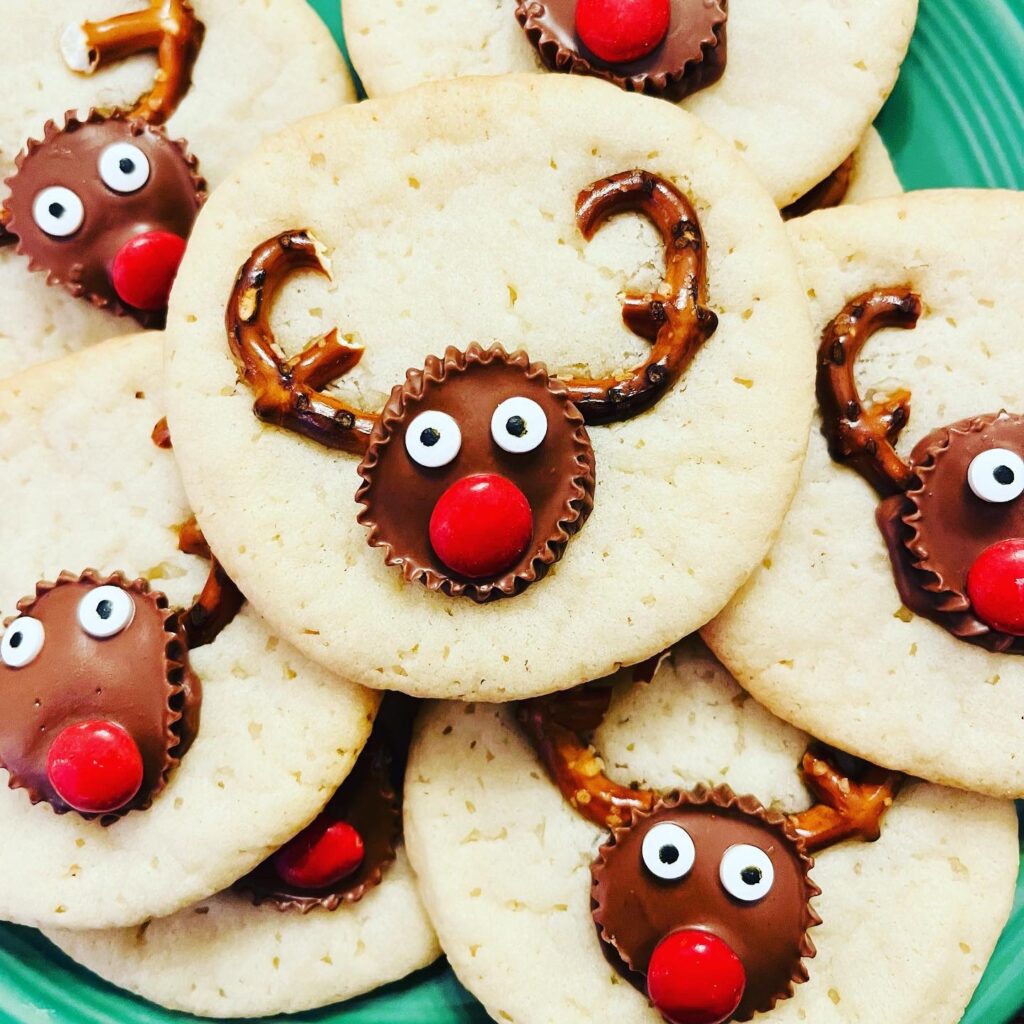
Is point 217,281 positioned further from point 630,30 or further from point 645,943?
point 645,943

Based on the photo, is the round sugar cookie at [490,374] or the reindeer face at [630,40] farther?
the reindeer face at [630,40]

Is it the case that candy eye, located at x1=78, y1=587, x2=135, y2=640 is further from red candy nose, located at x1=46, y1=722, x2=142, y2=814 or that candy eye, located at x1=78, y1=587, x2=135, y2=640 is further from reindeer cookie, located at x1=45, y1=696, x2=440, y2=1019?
reindeer cookie, located at x1=45, y1=696, x2=440, y2=1019

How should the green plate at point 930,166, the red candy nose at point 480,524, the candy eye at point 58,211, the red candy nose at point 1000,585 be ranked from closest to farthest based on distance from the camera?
the red candy nose at point 480,524 < the red candy nose at point 1000,585 < the candy eye at point 58,211 < the green plate at point 930,166

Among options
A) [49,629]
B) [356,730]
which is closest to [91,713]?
[49,629]

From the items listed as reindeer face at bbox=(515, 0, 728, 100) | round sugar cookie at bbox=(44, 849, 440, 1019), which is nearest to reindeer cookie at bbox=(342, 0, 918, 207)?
reindeer face at bbox=(515, 0, 728, 100)

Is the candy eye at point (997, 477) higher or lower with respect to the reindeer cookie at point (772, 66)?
lower

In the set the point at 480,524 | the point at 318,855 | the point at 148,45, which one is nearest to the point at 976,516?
the point at 480,524

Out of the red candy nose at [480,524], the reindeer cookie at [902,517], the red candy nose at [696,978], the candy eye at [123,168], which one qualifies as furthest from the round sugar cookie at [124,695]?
the reindeer cookie at [902,517]

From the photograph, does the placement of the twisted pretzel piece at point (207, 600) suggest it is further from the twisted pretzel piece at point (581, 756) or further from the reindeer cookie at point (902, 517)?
the reindeer cookie at point (902, 517)
